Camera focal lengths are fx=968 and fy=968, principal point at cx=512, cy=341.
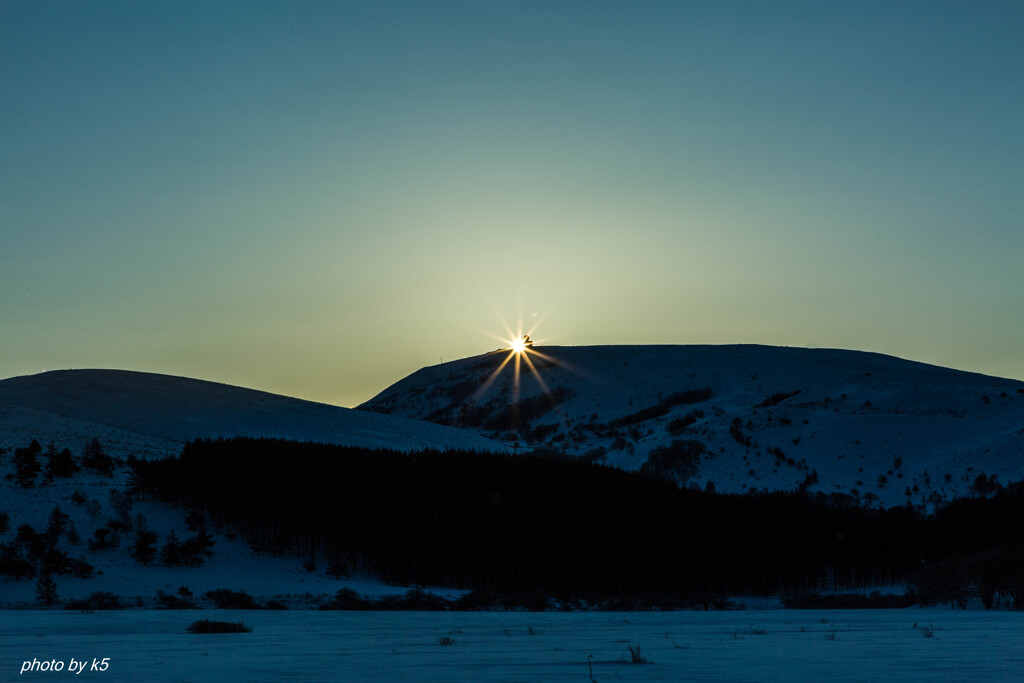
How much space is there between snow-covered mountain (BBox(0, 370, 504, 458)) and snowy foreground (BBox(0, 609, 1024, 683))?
47879 millimetres

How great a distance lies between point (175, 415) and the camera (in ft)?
297

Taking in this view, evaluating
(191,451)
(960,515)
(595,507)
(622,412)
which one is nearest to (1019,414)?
(960,515)

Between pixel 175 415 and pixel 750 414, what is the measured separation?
2222 inches

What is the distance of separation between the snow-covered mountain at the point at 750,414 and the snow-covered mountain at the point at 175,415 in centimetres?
2196

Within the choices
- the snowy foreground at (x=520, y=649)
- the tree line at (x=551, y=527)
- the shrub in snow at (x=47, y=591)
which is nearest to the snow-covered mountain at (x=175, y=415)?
the tree line at (x=551, y=527)

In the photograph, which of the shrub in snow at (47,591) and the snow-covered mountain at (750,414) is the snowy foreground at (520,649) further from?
the snow-covered mountain at (750,414)

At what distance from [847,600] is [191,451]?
38.6 m

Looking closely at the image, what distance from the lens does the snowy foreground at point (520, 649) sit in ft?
42.2

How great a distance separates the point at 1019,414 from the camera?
89.9 m

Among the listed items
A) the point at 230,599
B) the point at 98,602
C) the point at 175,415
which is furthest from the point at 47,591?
the point at 175,415

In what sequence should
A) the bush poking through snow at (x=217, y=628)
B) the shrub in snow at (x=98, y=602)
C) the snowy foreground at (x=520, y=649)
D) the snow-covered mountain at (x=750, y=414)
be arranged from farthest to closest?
the snow-covered mountain at (x=750, y=414)
the shrub in snow at (x=98, y=602)
the bush poking through snow at (x=217, y=628)
the snowy foreground at (x=520, y=649)

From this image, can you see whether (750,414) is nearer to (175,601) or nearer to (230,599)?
(230,599)

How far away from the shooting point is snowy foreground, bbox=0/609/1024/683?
1286 cm

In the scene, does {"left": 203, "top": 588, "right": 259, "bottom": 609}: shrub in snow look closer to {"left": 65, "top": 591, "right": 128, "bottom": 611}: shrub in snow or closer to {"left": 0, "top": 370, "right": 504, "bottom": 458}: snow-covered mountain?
{"left": 65, "top": 591, "right": 128, "bottom": 611}: shrub in snow
